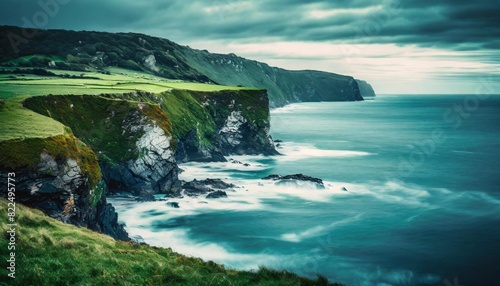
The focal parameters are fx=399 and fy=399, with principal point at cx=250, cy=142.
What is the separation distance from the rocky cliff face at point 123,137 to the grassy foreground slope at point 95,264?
2600 cm

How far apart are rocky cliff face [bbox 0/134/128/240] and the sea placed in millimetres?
8749

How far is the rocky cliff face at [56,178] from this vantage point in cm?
2606

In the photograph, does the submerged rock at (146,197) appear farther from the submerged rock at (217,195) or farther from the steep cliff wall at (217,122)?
the steep cliff wall at (217,122)

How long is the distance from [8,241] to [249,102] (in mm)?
79428

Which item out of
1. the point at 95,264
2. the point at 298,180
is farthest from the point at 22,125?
the point at 298,180

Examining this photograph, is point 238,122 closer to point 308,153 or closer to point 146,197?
point 308,153

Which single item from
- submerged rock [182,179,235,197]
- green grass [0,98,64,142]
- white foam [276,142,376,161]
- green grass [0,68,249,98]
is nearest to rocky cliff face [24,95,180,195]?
submerged rock [182,179,235,197]

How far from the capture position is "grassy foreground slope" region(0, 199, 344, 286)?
1389 centimetres

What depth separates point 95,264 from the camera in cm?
1557

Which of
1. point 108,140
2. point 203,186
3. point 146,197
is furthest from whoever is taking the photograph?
point 203,186

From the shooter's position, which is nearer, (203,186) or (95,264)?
(95,264)

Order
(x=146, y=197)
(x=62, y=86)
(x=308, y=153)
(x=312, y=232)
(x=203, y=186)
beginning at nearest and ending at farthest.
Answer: (x=312, y=232) < (x=146, y=197) < (x=203, y=186) < (x=62, y=86) < (x=308, y=153)

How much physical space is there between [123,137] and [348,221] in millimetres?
28661

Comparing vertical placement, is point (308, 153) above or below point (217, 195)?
above
